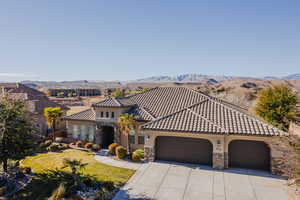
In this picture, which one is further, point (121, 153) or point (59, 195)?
point (121, 153)

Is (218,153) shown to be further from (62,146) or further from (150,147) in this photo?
(62,146)

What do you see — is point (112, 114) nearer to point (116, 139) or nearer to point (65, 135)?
point (116, 139)

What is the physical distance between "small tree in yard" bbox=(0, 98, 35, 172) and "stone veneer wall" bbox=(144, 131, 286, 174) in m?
9.61

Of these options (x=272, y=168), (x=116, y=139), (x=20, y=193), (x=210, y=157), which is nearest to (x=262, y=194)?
(x=272, y=168)

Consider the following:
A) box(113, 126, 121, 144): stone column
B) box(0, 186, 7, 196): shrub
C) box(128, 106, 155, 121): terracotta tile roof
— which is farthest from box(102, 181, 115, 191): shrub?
box(113, 126, 121, 144): stone column

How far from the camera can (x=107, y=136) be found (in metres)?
23.0

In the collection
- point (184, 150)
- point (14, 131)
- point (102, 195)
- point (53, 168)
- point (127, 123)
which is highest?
point (14, 131)

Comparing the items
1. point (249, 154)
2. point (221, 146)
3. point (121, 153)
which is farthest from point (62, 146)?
point (249, 154)

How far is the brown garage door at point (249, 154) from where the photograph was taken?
15.4 metres

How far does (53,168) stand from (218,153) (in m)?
14.4

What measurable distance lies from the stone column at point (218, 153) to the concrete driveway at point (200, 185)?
0.55 m

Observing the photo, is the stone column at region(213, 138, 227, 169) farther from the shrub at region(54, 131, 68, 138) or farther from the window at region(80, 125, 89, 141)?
the shrub at region(54, 131, 68, 138)

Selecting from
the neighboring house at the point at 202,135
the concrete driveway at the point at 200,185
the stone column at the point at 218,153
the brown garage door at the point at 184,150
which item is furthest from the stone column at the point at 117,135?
the stone column at the point at 218,153

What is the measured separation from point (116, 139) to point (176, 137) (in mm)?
7661
